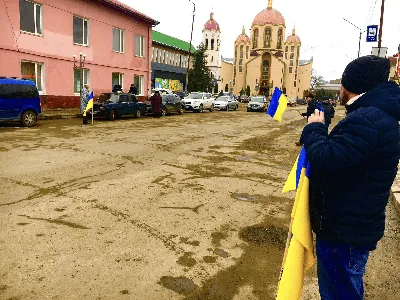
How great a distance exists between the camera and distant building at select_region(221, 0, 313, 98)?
270ft

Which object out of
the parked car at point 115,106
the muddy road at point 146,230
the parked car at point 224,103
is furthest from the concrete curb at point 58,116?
the parked car at point 224,103

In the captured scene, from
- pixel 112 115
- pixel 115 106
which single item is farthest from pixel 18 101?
pixel 115 106

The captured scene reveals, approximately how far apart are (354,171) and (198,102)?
28313 millimetres

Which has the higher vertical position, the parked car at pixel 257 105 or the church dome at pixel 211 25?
the church dome at pixel 211 25

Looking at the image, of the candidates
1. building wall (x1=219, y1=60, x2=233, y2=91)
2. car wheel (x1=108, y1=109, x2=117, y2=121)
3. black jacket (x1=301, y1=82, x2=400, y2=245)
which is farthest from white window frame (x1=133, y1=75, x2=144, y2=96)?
building wall (x1=219, y1=60, x2=233, y2=91)

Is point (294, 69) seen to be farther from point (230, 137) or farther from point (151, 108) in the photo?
point (230, 137)

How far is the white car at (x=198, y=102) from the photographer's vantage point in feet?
96.9

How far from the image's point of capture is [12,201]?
17.0ft

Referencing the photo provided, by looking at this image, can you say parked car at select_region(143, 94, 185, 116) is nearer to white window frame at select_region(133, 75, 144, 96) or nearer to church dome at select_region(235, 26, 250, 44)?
white window frame at select_region(133, 75, 144, 96)

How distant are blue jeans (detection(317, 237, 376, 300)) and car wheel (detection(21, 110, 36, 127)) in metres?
14.9

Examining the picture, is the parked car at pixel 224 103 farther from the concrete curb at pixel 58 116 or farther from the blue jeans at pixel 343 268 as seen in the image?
the blue jeans at pixel 343 268

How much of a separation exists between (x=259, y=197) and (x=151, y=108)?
17.5 metres

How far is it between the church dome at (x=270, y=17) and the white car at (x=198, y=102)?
58172 mm

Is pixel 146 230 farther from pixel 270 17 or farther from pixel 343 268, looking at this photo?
pixel 270 17
